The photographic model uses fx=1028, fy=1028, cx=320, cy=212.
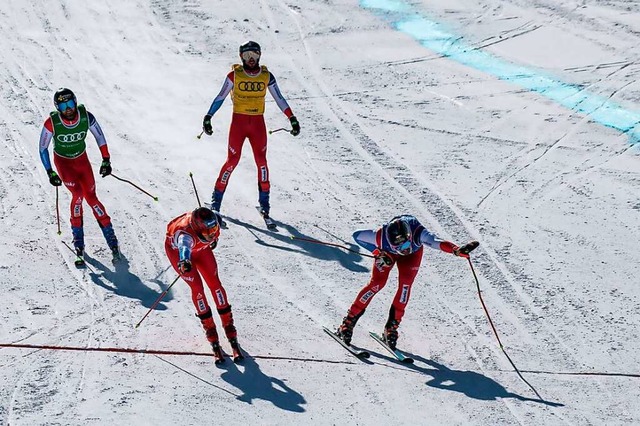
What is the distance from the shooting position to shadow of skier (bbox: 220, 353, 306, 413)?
10484 millimetres

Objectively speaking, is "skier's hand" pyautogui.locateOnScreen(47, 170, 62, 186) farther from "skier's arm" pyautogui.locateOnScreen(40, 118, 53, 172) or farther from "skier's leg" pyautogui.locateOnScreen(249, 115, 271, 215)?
"skier's leg" pyautogui.locateOnScreen(249, 115, 271, 215)

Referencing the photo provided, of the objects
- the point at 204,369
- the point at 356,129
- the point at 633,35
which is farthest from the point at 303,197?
the point at 633,35

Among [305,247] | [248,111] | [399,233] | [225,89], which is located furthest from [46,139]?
[399,233]

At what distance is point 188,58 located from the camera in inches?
766

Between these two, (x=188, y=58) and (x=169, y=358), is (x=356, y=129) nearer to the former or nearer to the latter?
(x=188, y=58)

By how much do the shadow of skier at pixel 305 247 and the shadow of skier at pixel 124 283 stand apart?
1858mm

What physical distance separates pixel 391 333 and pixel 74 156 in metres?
4.63

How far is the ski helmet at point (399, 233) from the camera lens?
10.9 m

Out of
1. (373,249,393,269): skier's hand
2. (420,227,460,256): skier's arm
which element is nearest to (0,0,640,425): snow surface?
(373,249,393,269): skier's hand

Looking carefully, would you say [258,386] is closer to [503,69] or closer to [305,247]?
[305,247]

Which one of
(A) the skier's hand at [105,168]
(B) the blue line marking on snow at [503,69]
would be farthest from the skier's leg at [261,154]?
(B) the blue line marking on snow at [503,69]

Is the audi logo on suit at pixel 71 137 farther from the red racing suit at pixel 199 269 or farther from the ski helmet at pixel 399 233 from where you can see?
the ski helmet at pixel 399 233

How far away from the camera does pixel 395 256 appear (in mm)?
11289

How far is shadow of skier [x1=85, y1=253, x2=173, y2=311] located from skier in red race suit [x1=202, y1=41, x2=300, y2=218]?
1.92 meters
